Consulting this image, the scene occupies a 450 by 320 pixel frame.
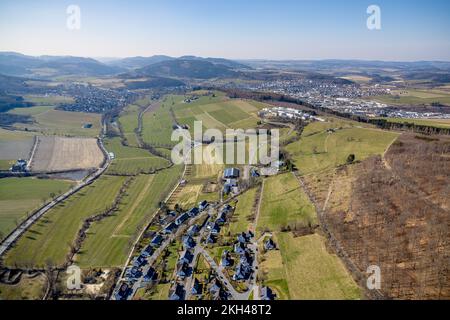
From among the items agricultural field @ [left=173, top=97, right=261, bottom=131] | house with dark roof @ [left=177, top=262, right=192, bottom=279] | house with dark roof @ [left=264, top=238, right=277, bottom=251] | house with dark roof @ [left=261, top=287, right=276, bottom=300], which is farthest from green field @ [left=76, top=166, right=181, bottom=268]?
agricultural field @ [left=173, top=97, right=261, bottom=131]

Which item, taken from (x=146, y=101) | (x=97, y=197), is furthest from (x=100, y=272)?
(x=146, y=101)

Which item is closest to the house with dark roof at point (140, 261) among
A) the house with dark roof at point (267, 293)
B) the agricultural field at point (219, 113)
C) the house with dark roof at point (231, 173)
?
the house with dark roof at point (267, 293)

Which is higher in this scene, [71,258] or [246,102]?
[246,102]

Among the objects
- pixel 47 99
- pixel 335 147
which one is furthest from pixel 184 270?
pixel 47 99

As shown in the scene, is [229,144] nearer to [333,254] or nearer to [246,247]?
[246,247]

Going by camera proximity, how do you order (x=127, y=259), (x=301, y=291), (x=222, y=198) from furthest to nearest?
1. (x=222, y=198)
2. (x=127, y=259)
3. (x=301, y=291)

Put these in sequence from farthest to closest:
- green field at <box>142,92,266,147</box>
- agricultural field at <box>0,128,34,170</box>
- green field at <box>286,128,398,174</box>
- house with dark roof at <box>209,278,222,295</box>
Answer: green field at <box>142,92,266,147</box>, agricultural field at <box>0,128,34,170</box>, green field at <box>286,128,398,174</box>, house with dark roof at <box>209,278,222,295</box>

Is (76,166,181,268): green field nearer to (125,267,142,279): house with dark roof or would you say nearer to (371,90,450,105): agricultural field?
(125,267,142,279): house with dark roof
